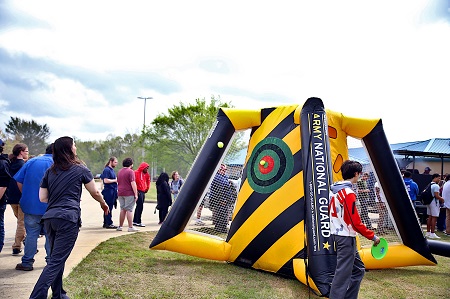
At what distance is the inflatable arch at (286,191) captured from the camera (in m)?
5.48

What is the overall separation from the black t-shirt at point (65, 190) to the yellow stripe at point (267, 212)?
2.44m

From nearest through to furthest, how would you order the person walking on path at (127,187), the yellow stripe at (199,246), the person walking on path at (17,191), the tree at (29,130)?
the yellow stripe at (199,246) < the person walking on path at (17,191) < the person walking on path at (127,187) < the tree at (29,130)

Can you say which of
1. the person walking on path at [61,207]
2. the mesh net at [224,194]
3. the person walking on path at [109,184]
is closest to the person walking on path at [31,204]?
the person walking on path at [61,207]

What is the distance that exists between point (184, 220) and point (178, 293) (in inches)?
65.9

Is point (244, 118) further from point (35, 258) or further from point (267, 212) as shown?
point (35, 258)

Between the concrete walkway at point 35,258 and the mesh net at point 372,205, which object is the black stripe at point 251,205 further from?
the concrete walkway at point 35,258

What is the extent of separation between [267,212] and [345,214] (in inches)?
72.1

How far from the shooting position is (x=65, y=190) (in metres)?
4.52

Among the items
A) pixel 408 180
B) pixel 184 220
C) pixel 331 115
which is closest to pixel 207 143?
pixel 184 220

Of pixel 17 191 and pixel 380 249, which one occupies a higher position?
pixel 17 191

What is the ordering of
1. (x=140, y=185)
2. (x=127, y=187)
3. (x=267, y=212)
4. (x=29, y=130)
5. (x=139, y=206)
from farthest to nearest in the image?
(x=29, y=130)
(x=139, y=206)
(x=140, y=185)
(x=127, y=187)
(x=267, y=212)

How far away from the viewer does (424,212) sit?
13094mm

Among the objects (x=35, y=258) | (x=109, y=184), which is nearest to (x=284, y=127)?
(x=35, y=258)

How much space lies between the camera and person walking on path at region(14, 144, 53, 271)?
19.2ft
